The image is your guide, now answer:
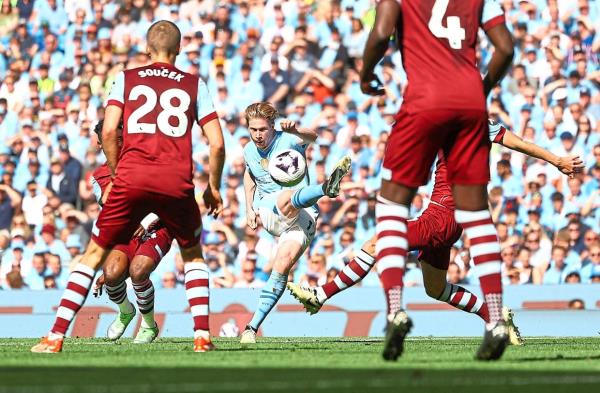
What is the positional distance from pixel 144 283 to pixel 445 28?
4.71 m

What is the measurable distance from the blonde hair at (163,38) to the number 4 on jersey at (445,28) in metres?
2.02

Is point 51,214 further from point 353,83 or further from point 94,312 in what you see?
point 353,83

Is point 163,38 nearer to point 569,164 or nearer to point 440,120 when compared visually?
point 440,120

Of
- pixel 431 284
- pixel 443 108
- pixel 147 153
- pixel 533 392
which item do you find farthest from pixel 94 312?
pixel 533 392

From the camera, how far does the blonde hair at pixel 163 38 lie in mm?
8922

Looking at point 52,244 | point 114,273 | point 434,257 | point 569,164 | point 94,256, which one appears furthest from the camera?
point 52,244

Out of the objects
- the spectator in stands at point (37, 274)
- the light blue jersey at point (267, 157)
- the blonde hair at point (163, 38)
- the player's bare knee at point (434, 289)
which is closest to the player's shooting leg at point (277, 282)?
the light blue jersey at point (267, 157)

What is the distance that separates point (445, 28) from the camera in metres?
7.80

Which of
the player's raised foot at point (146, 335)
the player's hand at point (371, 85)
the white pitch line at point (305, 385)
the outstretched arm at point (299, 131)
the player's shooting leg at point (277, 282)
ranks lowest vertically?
the player's raised foot at point (146, 335)

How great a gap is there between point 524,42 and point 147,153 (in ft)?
40.1

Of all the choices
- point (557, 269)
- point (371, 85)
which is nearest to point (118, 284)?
point (371, 85)

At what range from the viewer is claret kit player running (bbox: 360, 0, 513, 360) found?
772 centimetres

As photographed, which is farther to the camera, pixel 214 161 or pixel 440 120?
Answer: pixel 214 161

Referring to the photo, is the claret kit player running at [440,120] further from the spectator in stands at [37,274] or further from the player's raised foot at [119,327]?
the spectator in stands at [37,274]
